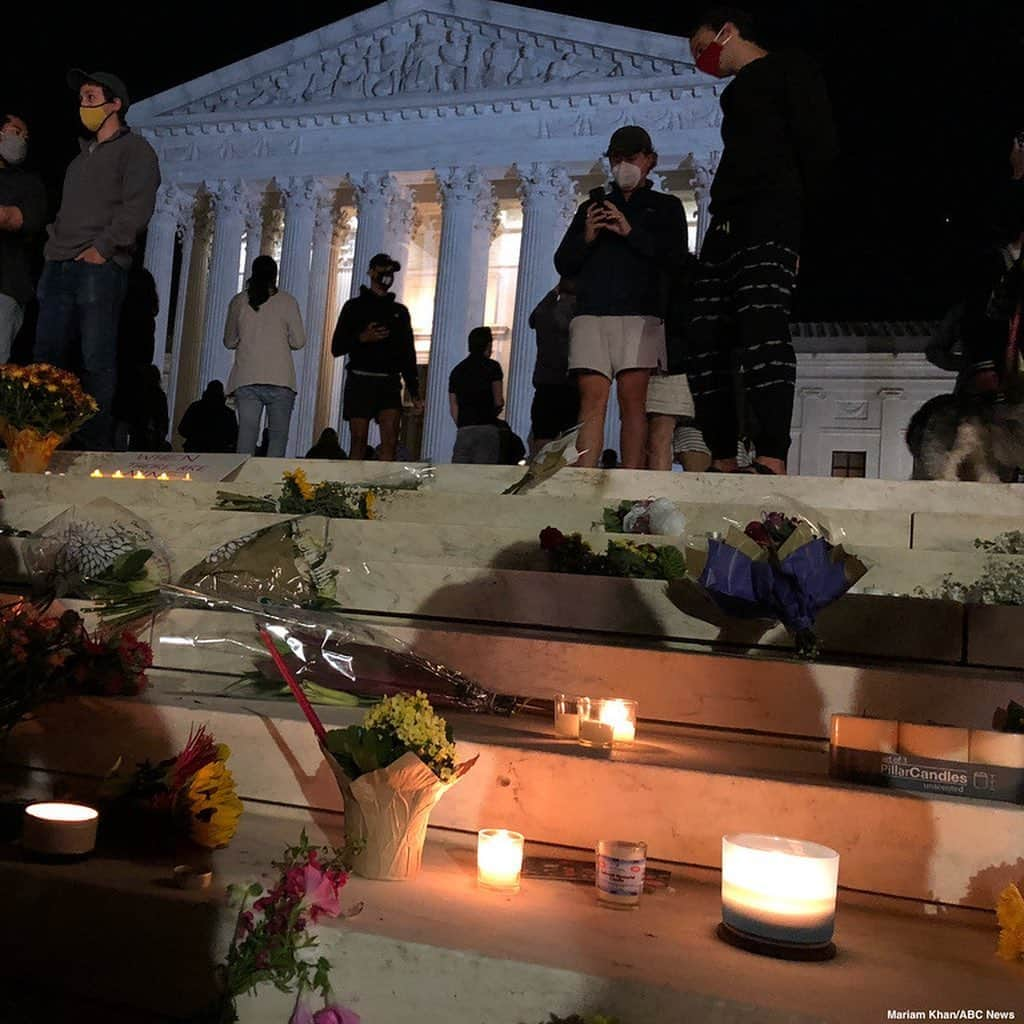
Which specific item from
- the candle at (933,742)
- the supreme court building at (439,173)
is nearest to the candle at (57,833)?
the candle at (933,742)

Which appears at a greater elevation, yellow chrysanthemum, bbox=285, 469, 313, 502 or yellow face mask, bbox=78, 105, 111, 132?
yellow face mask, bbox=78, 105, 111, 132

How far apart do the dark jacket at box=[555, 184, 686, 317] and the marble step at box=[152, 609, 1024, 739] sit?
3.31 meters

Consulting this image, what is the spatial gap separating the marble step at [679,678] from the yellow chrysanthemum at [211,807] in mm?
692

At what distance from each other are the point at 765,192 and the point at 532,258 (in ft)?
72.3

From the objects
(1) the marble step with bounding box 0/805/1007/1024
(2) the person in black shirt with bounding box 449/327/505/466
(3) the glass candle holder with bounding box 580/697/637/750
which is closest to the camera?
(1) the marble step with bounding box 0/805/1007/1024

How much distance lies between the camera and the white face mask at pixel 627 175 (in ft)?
21.3

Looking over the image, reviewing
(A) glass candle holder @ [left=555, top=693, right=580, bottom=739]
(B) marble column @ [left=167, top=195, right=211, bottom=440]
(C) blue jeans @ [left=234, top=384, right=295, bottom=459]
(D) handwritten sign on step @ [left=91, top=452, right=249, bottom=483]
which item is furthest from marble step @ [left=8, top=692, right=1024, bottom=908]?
(B) marble column @ [left=167, top=195, right=211, bottom=440]

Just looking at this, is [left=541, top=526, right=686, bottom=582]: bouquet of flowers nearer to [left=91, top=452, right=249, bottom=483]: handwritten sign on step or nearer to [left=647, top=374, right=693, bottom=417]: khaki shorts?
[left=647, top=374, right=693, bottom=417]: khaki shorts

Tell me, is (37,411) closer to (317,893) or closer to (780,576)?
(780,576)

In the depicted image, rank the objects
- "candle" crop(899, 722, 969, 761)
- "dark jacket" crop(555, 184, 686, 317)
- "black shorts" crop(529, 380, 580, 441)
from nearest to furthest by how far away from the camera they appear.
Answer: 1. "candle" crop(899, 722, 969, 761)
2. "dark jacket" crop(555, 184, 686, 317)
3. "black shorts" crop(529, 380, 580, 441)

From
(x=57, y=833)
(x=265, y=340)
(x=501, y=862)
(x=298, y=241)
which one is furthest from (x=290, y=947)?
(x=298, y=241)

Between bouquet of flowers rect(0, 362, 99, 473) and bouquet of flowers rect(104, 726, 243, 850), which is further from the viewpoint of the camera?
bouquet of flowers rect(0, 362, 99, 473)

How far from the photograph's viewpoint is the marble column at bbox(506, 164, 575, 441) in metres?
26.5

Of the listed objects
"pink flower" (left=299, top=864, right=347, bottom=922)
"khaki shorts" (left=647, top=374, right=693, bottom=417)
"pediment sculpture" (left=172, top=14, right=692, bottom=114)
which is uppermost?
"pediment sculpture" (left=172, top=14, right=692, bottom=114)
